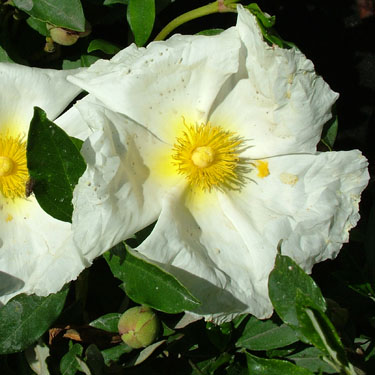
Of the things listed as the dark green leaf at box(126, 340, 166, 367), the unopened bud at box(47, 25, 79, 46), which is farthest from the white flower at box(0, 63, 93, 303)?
the dark green leaf at box(126, 340, 166, 367)

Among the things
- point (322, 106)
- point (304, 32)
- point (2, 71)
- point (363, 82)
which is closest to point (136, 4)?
point (2, 71)

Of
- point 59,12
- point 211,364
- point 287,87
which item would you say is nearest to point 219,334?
point 211,364

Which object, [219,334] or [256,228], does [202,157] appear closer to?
[256,228]

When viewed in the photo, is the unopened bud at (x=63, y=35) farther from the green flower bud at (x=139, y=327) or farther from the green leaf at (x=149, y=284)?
the green flower bud at (x=139, y=327)

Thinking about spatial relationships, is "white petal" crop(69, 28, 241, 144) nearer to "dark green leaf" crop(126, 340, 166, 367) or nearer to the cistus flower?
the cistus flower

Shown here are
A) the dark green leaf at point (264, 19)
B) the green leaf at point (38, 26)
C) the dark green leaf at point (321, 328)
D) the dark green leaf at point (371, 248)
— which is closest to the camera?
the dark green leaf at point (321, 328)

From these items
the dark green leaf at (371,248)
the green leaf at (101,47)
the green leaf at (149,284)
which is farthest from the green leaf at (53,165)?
the dark green leaf at (371,248)
